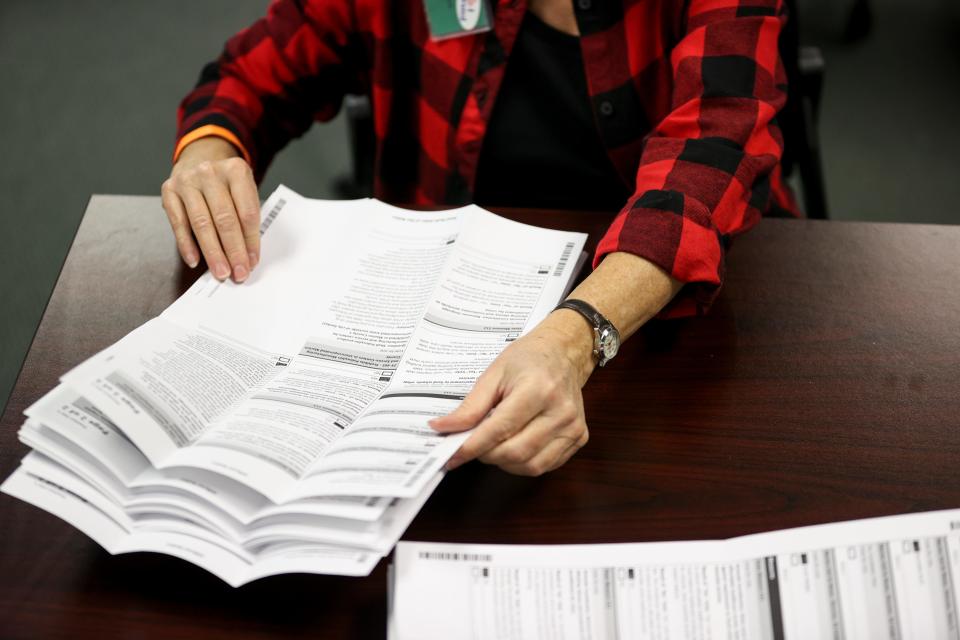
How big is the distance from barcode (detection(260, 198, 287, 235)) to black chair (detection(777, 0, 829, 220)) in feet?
2.19

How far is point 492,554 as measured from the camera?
2.14 ft

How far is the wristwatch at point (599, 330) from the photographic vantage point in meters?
0.78

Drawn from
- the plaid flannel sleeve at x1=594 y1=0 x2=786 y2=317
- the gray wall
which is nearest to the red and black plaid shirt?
the plaid flannel sleeve at x1=594 y1=0 x2=786 y2=317

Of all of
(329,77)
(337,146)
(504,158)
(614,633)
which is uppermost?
(337,146)

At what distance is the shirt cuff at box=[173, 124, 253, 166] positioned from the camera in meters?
1.03

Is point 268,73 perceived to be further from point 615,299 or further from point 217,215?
point 615,299

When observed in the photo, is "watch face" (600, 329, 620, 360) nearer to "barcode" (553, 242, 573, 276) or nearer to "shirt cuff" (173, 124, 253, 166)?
"barcode" (553, 242, 573, 276)

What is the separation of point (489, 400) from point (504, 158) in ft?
1.68

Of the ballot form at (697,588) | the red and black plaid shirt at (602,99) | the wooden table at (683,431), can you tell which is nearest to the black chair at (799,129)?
the red and black plaid shirt at (602,99)

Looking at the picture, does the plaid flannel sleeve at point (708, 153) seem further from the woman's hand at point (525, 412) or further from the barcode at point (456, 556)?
the barcode at point (456, 556)

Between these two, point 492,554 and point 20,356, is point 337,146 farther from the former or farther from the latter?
point 492,554

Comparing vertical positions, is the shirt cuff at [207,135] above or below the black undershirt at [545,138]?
below

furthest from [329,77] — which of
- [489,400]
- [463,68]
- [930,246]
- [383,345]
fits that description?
[930,246]

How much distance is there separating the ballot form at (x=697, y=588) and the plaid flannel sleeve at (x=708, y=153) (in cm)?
27
